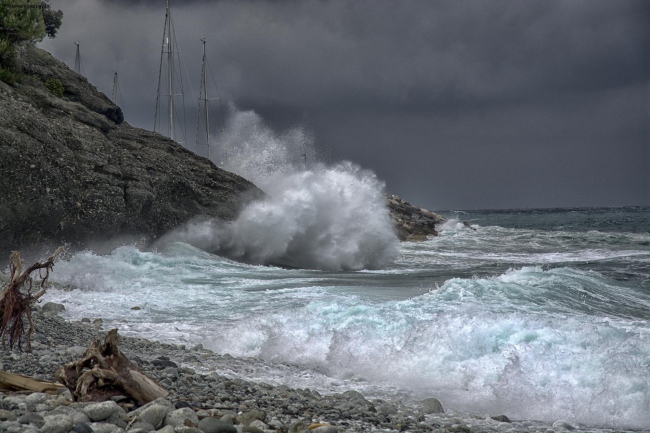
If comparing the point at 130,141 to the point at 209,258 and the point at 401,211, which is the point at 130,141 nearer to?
the point at 209,258

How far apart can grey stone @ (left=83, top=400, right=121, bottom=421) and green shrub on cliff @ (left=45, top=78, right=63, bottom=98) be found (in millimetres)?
18743

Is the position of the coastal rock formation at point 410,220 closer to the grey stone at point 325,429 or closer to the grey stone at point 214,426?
the grey stone at point 325,429

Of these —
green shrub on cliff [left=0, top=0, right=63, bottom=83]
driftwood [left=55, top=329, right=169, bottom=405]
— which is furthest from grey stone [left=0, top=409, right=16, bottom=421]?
green shrub on cliff [left=0, top=0, right=63, bottom=83]

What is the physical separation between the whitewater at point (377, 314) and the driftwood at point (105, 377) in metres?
2.61

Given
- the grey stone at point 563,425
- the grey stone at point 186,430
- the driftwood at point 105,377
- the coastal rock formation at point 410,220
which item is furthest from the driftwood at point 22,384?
the coastal rock formation at point 410,220

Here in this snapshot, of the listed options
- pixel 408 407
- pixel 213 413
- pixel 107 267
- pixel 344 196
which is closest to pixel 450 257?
pixel 344 196

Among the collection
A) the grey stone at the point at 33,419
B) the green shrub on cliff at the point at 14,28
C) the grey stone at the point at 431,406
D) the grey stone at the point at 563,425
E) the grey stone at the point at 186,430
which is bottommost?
the grey stone at the point at 563,425

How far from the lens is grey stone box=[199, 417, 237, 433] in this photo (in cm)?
381

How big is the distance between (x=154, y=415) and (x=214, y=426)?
1.24ft

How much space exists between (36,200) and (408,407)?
11981mm

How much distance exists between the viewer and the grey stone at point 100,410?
3.64 metres

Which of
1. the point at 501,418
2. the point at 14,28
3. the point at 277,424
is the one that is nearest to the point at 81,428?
the point at 277,424

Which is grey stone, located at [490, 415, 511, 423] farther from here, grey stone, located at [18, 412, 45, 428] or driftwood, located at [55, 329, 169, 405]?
grey stone, located at [18, 412, 45, 428]

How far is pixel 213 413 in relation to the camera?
430 centimetres
